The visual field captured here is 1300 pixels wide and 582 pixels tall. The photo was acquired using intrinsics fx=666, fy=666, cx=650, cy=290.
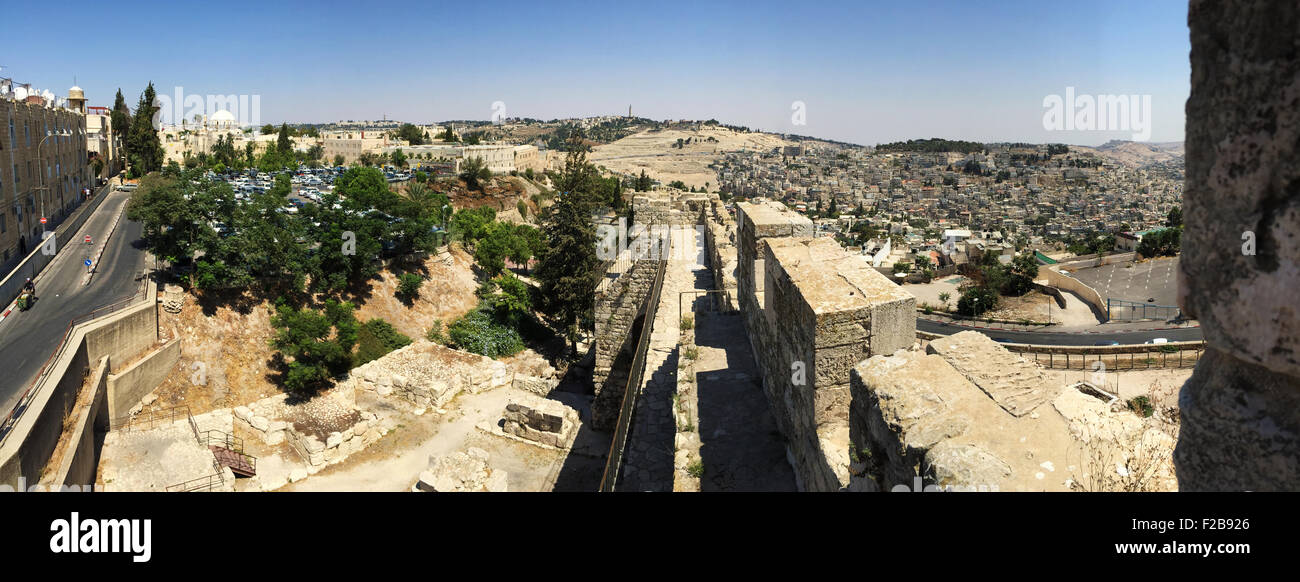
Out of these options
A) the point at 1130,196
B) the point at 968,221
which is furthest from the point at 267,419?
the point at 1130,196

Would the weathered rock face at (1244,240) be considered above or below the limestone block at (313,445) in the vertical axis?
above

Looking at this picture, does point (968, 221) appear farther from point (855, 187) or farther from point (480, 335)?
point (480, 335)

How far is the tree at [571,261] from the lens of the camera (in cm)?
2330

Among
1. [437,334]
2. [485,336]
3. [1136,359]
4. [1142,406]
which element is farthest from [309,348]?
[1136,359]

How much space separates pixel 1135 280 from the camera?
30.4 m

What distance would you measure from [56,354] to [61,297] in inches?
221

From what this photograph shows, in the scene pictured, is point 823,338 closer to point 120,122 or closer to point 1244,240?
point 1244,240

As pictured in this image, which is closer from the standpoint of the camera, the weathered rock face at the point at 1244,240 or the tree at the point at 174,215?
the weathered rock face at the point at 1244,240

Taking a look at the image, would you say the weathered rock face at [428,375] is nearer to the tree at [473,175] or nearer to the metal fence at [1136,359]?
the metal fence at [1136,359]

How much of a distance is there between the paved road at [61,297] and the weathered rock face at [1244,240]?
49.6 feet

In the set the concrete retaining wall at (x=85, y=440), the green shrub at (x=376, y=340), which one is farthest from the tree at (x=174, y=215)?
the green shrub at (x=376, y=340)

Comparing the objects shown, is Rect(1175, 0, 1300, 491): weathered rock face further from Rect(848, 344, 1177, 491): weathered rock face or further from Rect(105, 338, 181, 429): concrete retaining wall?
Rect(105, 338, 181, 429): concrete retaining wall

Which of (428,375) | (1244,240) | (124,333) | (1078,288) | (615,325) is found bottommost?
(428,375)

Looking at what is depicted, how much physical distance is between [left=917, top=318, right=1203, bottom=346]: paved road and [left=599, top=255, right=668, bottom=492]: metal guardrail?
10.1m
